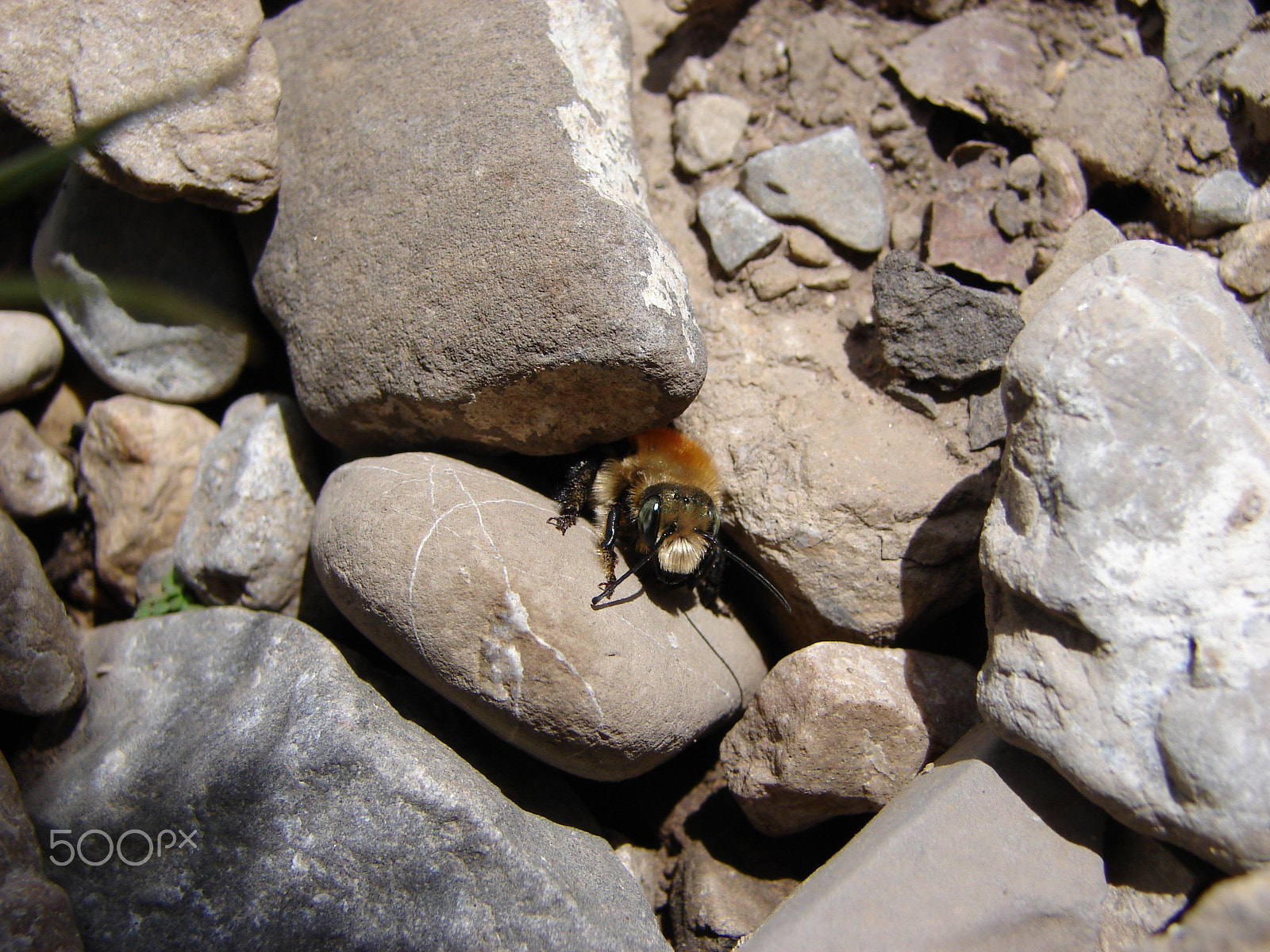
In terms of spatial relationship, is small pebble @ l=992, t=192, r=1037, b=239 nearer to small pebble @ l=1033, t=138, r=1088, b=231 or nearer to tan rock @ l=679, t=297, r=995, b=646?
small pebble @ l=1033, t=138, r=1088, b=231

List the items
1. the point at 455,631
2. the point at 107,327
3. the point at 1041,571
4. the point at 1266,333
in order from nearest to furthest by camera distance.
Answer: the point at 1041,571 → the point at 455,631 → the point at 1266,333 → the point at 107,327

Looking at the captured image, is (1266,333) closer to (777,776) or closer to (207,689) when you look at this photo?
(777,776)

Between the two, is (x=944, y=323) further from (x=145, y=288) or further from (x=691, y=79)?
(x=145, y=288)

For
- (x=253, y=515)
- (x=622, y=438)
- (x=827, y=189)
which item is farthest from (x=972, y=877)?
(x=253, y=515)

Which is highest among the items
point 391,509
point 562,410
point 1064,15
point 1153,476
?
point 1064,15

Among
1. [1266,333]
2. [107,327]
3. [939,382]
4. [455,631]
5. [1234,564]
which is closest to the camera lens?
[1234,564]

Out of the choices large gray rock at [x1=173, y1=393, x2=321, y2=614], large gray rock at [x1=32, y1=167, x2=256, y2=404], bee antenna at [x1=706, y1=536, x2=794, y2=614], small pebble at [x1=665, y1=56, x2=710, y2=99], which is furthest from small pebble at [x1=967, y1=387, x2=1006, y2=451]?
large gray rock at [x1=32, y1=167, x2=256, y2=404]

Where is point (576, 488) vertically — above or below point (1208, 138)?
below

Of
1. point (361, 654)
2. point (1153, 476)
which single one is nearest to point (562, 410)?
point (361, 654)
